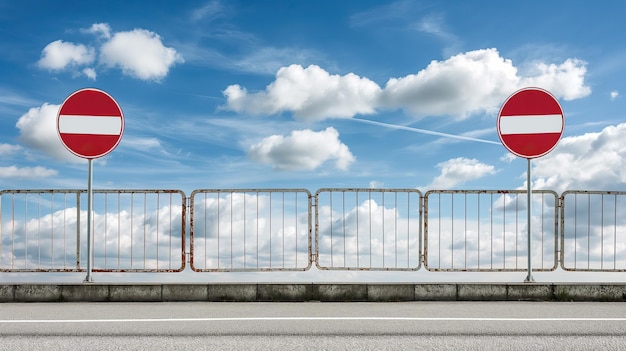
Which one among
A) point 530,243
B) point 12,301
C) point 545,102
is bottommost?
point 12,301

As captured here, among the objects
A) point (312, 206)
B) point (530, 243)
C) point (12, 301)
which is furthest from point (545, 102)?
point (12, 301)

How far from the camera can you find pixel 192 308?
929 centimetres

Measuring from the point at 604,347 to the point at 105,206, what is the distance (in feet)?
26.0

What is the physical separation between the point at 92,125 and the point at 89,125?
0.04 metres

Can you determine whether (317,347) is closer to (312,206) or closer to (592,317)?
(592,317)

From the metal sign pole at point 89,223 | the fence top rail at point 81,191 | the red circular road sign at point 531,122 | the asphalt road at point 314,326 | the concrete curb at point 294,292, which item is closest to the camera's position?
the asphalt road at point 314,326

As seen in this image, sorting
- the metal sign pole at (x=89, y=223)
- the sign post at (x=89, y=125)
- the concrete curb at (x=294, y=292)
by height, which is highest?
the sign post at (x=89, y=125)

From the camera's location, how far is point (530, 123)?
1085cm

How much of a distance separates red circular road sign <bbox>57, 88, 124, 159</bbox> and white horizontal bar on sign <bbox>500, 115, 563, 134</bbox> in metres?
5.74

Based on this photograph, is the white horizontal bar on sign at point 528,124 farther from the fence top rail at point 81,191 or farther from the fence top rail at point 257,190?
the fence top rail at point 81,191

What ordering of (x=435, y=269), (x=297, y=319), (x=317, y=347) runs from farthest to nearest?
(x=435, y=269)
(x=297, y=319)
(x=317, y=347)

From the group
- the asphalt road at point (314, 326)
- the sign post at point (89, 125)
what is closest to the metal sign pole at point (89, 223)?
the sign post at point (89, 125)

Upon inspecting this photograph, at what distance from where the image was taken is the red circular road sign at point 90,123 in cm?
1066

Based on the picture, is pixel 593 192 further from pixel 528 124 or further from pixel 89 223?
pixel 89 223
